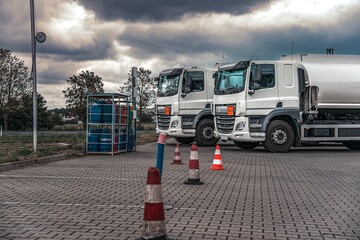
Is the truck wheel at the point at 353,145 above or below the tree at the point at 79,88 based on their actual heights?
below

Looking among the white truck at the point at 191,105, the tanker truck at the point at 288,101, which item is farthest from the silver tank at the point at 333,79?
the white truck at the point at 191,105

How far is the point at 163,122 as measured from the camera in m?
24.0

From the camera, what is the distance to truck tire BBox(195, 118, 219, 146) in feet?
75.9

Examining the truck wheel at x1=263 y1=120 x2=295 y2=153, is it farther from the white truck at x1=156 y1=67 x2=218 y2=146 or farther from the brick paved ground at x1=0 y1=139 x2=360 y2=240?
the brick paved ground at x1=0 y1=139 x2=360 y2=240

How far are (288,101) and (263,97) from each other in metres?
1.03

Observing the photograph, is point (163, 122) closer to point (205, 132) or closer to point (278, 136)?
point (205, 132)

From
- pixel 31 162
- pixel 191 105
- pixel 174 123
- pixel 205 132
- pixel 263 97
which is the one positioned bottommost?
pixel 31 162

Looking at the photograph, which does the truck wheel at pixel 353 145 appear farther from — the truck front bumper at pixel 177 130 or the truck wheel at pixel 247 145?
the truck front bumper at pixel 177 130

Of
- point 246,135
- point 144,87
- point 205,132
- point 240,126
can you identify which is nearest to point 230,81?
point 240,126

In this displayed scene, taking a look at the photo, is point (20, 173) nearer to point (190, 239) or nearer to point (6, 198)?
point (6, 198)

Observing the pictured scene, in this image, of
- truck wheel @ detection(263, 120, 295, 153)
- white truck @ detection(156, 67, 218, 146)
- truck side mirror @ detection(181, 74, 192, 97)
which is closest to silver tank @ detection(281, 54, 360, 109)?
truck wheel @ detection(263, 120, 295, 153)

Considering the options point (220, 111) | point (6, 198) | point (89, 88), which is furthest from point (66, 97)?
point (6, 198)

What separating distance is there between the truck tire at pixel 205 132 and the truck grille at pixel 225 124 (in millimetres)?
2317

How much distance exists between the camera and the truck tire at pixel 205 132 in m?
23.1
